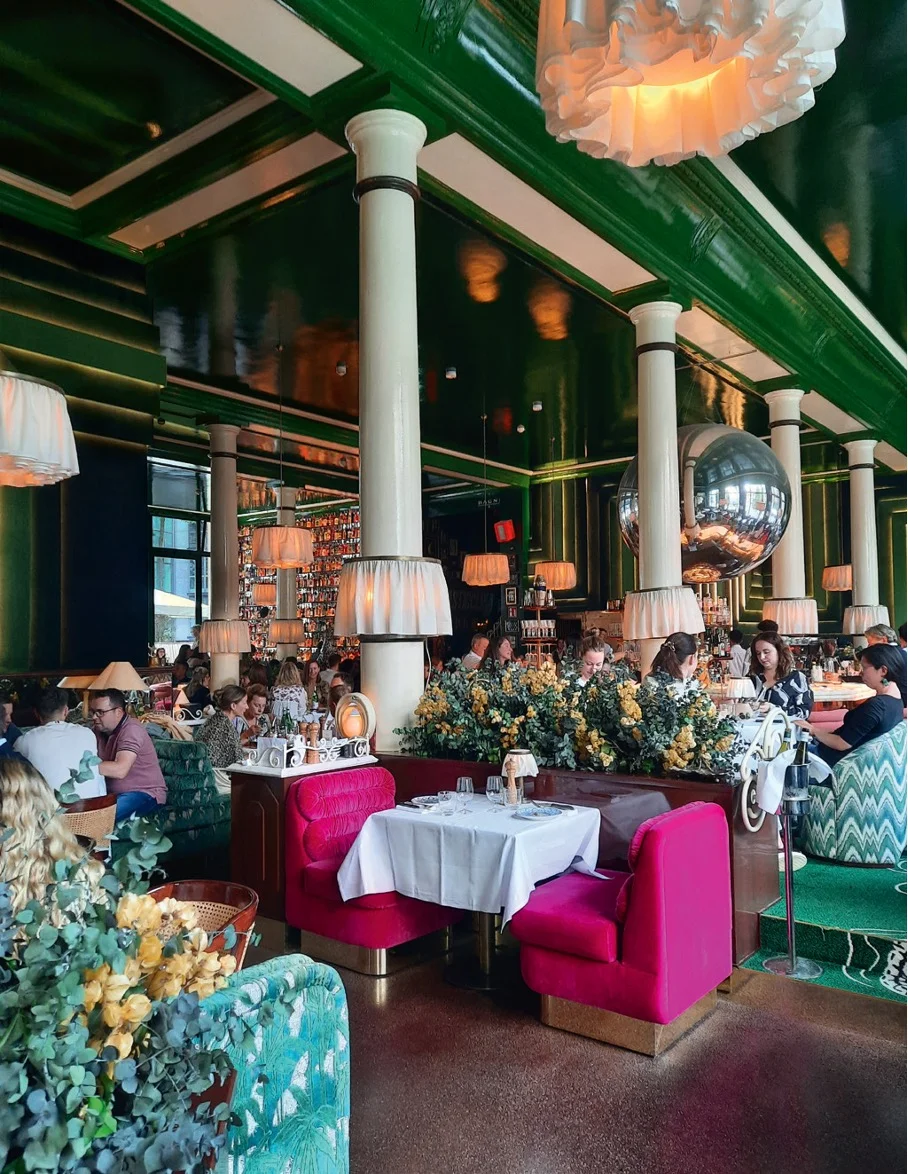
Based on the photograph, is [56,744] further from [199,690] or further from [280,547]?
[280,547]

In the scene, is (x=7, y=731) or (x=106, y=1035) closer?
(x=106, y=1035)

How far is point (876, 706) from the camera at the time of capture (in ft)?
17.0

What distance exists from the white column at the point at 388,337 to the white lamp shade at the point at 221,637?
238 inches

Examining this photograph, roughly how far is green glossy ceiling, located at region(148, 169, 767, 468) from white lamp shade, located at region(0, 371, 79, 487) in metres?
2.64

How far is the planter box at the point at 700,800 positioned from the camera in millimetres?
4090

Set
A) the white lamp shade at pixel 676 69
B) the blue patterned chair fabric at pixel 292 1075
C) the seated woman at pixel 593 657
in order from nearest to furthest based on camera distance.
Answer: the blue patterned chair fabric at pixel 292 1075 → the white lamp shade at pixel 676 69 → the seated woman at pixel 593 657

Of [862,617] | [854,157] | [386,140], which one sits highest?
[854,157]

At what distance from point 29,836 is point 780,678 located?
5.27 meters

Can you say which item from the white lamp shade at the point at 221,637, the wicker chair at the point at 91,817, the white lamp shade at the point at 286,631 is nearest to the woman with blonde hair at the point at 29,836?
the wicker chair at the point at 91,817

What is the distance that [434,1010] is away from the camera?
385 cm

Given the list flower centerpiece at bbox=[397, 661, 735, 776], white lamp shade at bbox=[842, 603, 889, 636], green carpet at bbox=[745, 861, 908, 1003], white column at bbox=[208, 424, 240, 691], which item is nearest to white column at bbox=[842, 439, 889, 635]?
white lamp shade at bbox=[842, 603, 889, 636]

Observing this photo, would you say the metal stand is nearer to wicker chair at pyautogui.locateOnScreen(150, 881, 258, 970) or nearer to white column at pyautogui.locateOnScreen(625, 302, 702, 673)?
wicker chair at pyautogui.locateOnScreen(150, 881, 258, 970)

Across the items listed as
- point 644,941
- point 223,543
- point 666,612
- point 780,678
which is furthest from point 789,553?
point 644,941

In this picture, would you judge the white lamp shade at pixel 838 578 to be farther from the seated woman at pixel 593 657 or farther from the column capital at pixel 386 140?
the column capital at pixel 386 140
